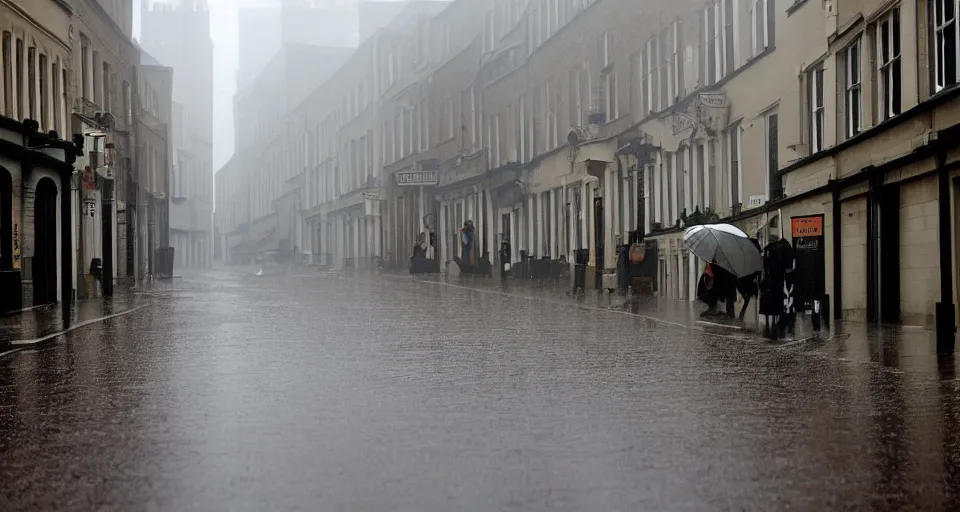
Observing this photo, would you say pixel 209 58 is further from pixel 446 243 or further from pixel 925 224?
pixel 925 224

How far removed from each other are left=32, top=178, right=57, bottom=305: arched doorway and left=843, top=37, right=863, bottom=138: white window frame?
656 inches

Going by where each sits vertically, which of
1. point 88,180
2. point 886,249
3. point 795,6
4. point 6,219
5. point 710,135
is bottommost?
point 886,249

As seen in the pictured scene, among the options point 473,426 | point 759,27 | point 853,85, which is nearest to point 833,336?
point 853,85

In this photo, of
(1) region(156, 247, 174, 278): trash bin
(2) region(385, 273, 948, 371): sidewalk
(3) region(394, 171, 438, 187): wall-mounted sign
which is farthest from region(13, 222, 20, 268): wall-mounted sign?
(3) region(394, 171, 438, 187): wall-mounted sign

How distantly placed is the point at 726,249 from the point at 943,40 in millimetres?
4261

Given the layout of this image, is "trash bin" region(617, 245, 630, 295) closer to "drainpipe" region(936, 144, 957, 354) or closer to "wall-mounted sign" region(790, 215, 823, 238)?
"wall-mounted sign" region(790, 215, 823, 238)

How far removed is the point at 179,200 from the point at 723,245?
58400mm

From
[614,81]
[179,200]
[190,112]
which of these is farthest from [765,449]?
[190,112]

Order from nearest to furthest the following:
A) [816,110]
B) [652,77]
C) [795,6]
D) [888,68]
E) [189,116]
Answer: [888,68] → [816,110] → [795,6] → [652,77] → [189,116]

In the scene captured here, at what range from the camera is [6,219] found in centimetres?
2659

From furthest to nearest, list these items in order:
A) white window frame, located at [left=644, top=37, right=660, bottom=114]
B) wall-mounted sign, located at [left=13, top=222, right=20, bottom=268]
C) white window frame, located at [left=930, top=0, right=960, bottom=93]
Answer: white window frame, located at [left=644, top=37, right=660, bottom=114]
wall-mounted sign, located at [left=13, top=222, right=20, bottom=268]
white window frame, located at [left=930, top=0, right=960, bottom=93]

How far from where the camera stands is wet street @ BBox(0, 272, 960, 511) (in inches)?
237

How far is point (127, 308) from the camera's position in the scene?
25234mm

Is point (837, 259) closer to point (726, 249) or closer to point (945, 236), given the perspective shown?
point (726, 249)
